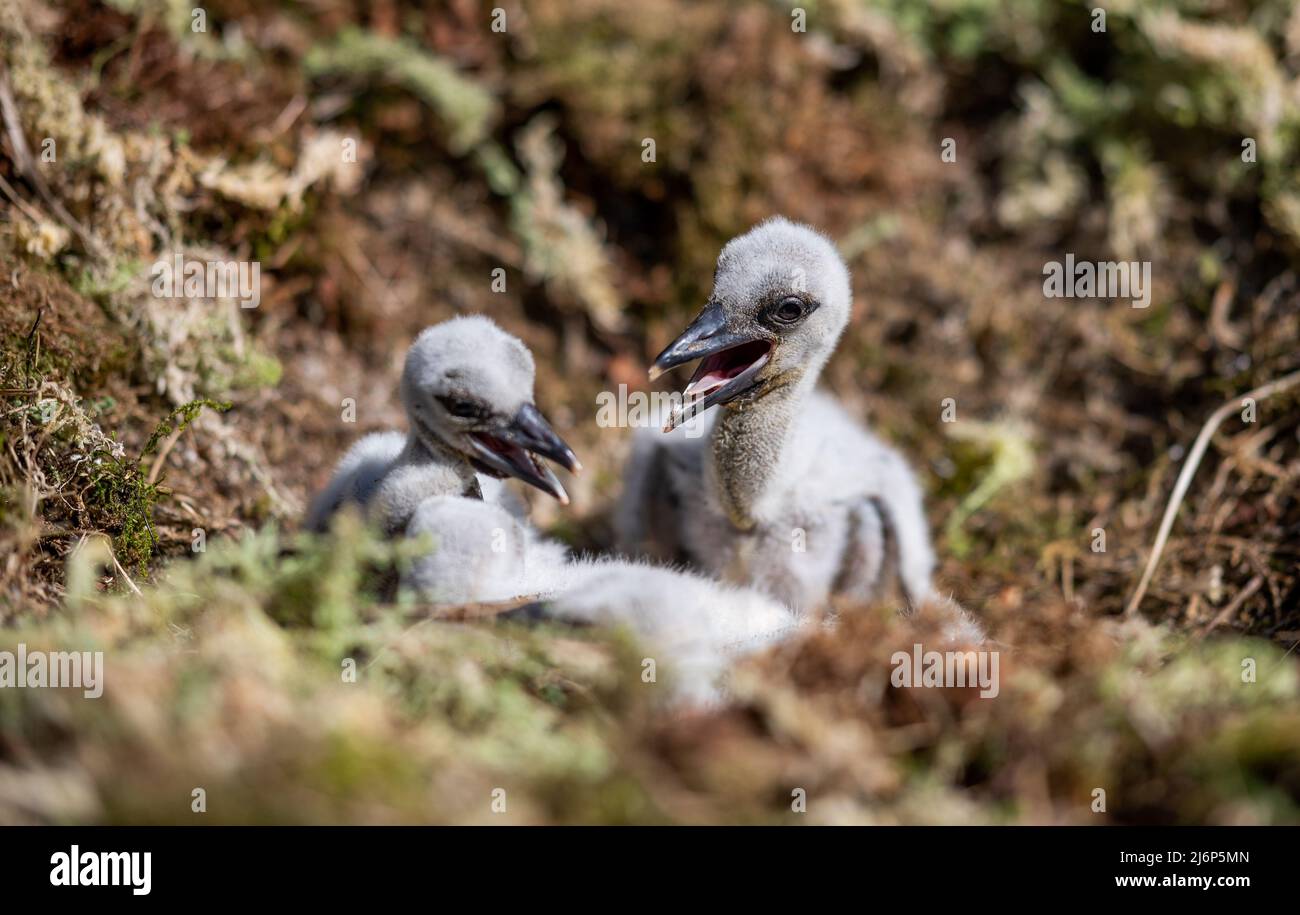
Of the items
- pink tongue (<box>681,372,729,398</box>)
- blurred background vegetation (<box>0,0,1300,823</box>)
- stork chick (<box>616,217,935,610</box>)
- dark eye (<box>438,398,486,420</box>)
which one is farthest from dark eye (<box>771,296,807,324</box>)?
blurred background vegetation (<box>0,0,1300,823</box>)

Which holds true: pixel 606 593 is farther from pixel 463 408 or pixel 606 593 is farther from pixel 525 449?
pixel 463 408

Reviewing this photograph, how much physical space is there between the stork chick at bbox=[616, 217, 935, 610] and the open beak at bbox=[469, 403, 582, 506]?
396 millimetres

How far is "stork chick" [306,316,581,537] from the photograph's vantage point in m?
3.08

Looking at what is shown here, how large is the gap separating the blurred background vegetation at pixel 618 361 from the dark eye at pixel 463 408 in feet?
1.86

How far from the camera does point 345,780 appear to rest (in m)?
1.98

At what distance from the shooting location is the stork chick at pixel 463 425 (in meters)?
3.08

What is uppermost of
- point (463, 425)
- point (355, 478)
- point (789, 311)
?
point (789, 311)

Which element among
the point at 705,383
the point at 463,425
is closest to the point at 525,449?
the point at 463,425

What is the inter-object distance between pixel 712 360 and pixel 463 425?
93 cm

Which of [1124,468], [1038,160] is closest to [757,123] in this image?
[1038,160]

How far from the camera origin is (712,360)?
367cm

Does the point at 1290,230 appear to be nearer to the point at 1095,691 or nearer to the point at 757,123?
the point at 757,123

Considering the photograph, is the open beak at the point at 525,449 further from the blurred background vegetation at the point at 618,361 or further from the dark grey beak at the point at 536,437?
the blurred background vegetation at the point at 618,361
